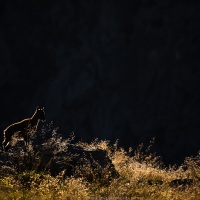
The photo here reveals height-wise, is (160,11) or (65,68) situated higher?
(160,11)

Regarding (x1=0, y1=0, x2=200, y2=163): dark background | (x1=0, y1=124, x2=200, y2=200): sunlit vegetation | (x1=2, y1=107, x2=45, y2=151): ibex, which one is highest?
(x1=0, y1=0, x2=200, y2=163): dark background

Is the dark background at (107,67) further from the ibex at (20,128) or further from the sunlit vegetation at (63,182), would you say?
the sunlit vegetation at (63,182)

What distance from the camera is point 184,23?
54.7m

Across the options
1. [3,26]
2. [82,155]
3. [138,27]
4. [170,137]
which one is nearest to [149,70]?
[138,27]

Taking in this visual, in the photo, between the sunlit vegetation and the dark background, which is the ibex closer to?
the sunlit vegetation

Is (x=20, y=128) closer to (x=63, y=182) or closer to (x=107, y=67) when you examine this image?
(x=63, y=182)

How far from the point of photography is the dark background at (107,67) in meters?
53.2

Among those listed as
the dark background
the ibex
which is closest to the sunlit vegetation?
the ibex

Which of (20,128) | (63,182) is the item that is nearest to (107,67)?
(20,128)

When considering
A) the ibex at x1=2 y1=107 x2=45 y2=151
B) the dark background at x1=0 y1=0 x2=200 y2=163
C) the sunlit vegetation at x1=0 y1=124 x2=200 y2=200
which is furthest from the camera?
the dark background at x1=0 y1=0 x2=200 y2=163

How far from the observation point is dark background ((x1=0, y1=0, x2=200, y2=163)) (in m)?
53.2

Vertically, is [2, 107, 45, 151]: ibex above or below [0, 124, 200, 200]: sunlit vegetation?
above

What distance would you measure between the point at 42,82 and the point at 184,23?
1880 cm

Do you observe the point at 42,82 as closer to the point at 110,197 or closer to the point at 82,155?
the point at 82,155
